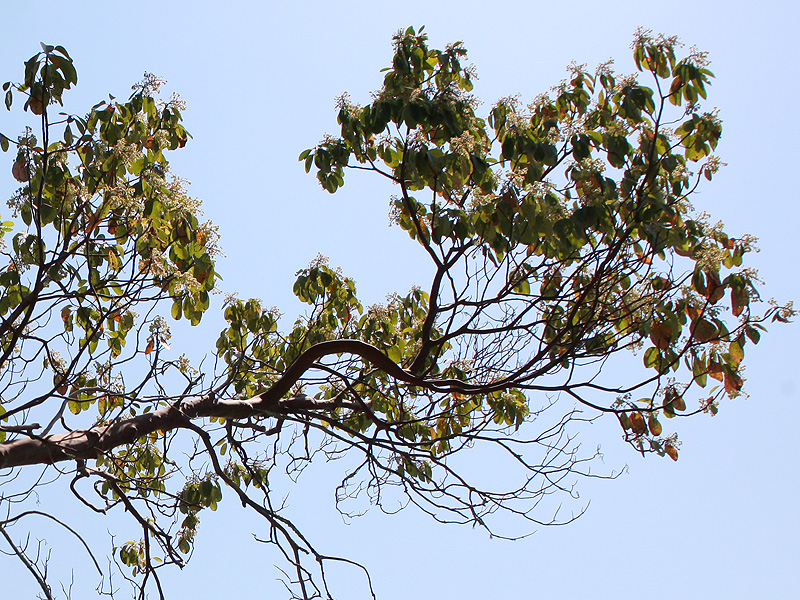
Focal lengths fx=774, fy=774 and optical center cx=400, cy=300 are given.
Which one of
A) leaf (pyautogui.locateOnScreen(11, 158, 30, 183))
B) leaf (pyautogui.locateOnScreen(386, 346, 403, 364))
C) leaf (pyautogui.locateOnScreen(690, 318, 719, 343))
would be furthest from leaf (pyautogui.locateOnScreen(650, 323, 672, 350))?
leaf (pyautogui.locateOnScreen(11, 158, 30, 183))

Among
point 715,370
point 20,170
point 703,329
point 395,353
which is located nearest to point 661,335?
point 703,329

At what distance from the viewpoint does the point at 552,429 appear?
4.45 metres

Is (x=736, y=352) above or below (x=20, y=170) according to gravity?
below

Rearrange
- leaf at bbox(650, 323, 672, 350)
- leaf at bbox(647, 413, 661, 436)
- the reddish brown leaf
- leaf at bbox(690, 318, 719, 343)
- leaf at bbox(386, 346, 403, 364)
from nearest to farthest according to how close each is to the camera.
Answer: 1. leaf at bbox(690, 318, 719, 343)
2. leaf at bbox(650, 323, 672, 350)
3. the reddish brown leaf
4. leaf at bbox(647, 413, 661, 436)
5. leaf at bbox(386, 346, 403, 364)

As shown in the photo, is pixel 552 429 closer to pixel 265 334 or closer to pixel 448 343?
pixel 448 343

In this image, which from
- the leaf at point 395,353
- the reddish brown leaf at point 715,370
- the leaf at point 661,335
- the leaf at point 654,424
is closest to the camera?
the leaf at point 661,335

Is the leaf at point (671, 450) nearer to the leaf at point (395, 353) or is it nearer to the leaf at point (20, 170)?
the leaf at point (395, 353)

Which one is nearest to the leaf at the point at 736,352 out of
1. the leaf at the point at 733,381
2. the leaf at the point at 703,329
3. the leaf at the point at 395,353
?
the leaf at the point at 733,381

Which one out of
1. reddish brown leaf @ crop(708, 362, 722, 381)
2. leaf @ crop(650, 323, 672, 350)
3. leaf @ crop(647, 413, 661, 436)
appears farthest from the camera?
leaf @ crop(647, 413, 661, 436)

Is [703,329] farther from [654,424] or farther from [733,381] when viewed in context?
[654,424]

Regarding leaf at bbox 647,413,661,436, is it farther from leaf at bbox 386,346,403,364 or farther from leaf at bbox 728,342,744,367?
leaf at bbox 386,346,403,364

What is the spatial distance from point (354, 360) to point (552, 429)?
4.58ft

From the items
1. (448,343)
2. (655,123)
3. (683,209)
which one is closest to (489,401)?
(448,343)

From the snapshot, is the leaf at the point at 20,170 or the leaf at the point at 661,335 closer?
the leaf at the point at 661,335
